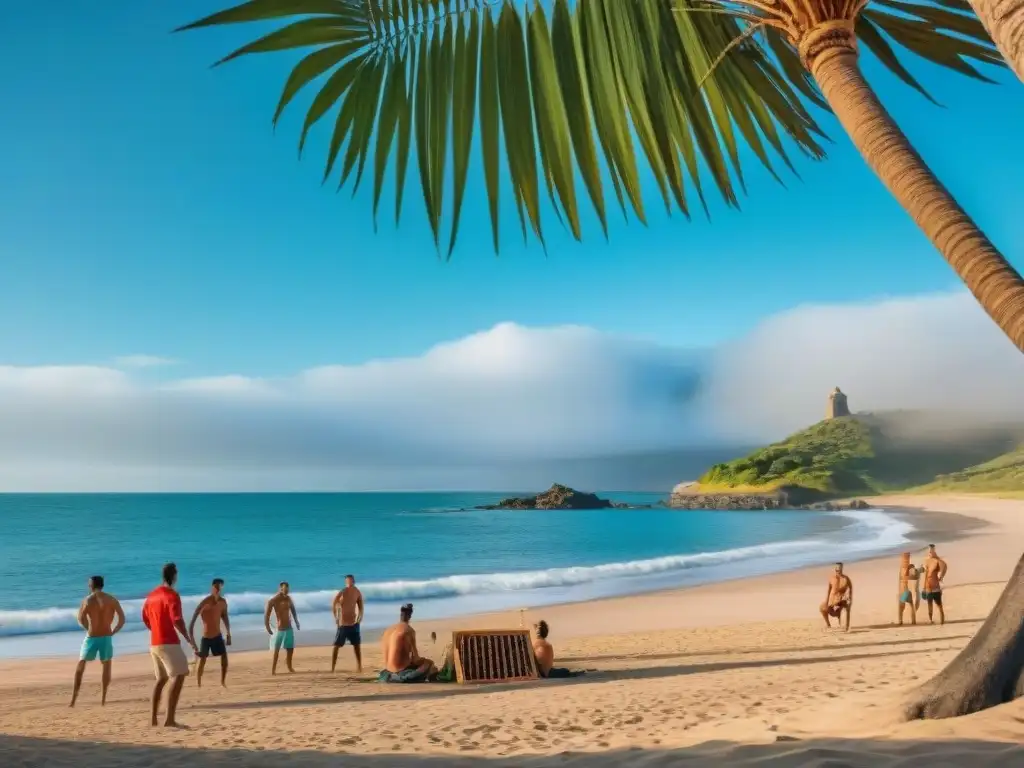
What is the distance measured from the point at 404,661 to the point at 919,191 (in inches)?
347

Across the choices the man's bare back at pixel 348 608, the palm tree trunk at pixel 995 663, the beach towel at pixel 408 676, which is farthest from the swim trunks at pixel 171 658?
the palm tree trunk at pixel 995 663

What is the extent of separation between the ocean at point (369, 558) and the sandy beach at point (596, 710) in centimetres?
639

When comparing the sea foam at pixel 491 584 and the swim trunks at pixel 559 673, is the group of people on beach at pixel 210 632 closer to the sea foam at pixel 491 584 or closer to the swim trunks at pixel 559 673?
the swim trunks at pixel 559 673

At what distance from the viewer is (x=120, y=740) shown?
6238 mm

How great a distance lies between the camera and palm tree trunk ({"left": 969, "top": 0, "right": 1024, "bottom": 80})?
1096mm

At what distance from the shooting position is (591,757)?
395cm

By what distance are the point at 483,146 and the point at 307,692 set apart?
847cm

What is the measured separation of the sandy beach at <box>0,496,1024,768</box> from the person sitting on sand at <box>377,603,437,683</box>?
1.06 feet

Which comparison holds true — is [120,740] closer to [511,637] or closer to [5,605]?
[511,637]

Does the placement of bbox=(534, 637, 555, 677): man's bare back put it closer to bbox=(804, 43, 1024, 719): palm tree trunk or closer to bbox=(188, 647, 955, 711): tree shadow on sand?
bbox=(188, 647, 955, 711): tree shadow on sand

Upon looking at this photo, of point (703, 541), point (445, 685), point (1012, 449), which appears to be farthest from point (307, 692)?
point (1012, 449)

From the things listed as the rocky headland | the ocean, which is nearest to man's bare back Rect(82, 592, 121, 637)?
the ocean

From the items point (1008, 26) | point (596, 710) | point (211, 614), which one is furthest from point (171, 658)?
point (1008, 26)

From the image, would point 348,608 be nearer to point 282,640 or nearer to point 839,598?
point 282,640
